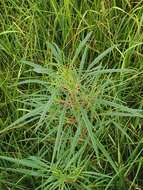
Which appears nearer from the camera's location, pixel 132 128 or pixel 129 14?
pixel 132 128

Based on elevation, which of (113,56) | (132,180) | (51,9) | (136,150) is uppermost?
(51,9)

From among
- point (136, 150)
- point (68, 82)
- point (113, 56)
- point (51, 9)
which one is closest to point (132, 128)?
point (136, 150)

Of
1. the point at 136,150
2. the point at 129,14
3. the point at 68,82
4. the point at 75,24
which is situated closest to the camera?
the point at 68,82

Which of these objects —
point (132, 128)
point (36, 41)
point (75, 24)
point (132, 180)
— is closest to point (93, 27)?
point (75, 24)

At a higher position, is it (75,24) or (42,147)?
(75,24)

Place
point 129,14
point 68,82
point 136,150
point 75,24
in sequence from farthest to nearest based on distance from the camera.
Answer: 1. point 75,24
2. point 129,14
3. point 136,150
4. point 68,82

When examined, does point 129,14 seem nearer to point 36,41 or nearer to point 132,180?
point 36,41
